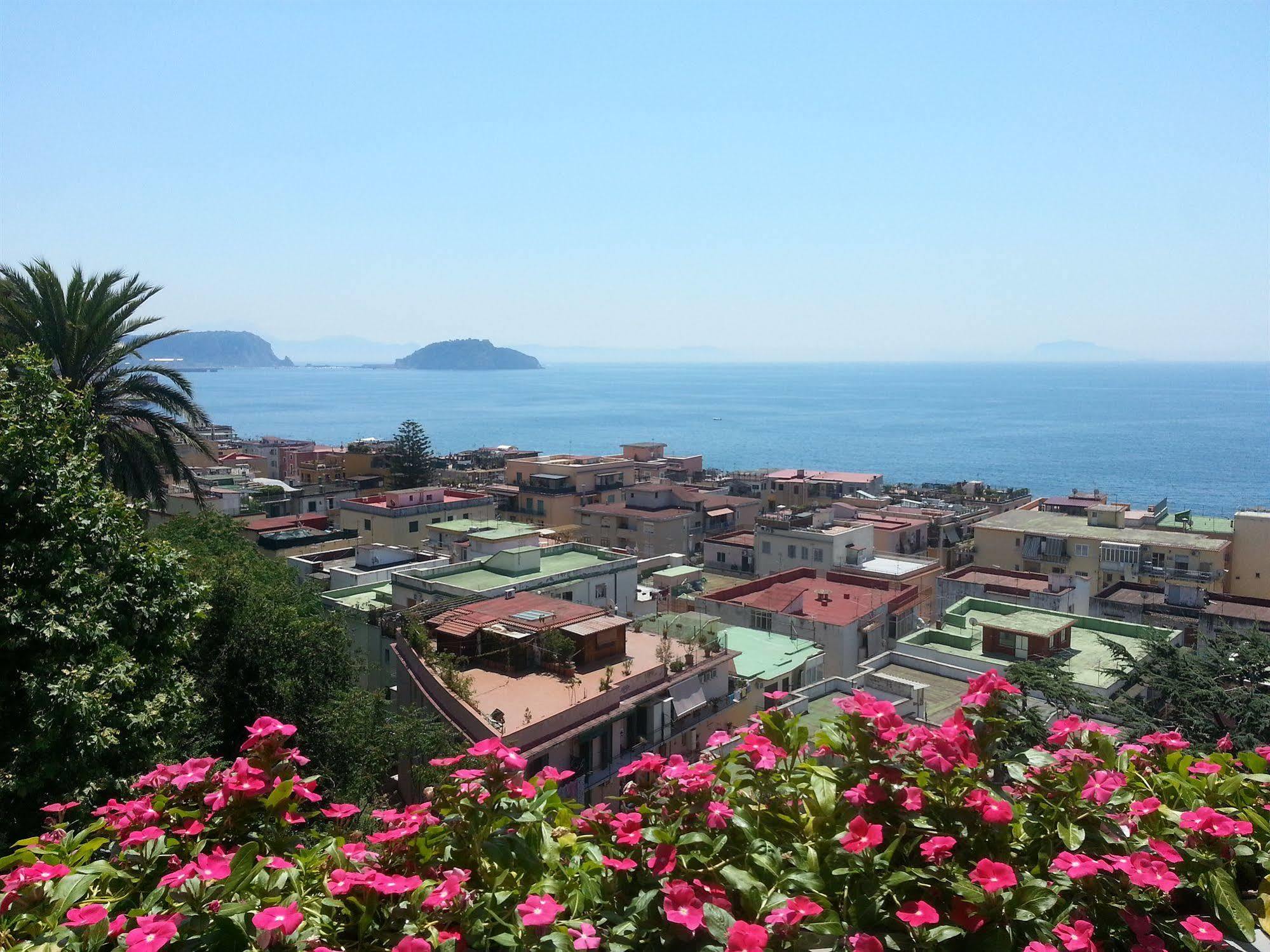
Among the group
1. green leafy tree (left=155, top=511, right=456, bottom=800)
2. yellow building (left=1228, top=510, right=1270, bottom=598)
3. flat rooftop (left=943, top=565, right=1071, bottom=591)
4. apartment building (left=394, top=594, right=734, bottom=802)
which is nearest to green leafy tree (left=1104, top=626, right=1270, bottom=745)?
apartment building (left=394, top=594, right=734, bottom=802)

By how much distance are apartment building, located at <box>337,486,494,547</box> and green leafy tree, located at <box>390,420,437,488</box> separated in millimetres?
22133

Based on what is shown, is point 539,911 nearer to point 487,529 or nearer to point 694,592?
point 487,529

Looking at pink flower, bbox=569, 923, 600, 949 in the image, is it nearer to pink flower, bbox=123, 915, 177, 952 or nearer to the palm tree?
pink flower, bbox=123, 915, 177, 952

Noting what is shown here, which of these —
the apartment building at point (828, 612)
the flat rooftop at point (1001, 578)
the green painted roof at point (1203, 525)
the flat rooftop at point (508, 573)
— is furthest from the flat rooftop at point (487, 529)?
the green painted roof at point (1203, 525)

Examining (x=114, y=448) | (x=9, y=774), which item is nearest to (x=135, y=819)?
(x=9, y=774)

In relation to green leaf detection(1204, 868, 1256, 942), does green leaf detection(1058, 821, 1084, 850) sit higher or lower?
higher

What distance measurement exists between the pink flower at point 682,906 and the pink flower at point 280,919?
49.3 inches

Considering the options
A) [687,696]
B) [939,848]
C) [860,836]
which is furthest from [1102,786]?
[687,696]

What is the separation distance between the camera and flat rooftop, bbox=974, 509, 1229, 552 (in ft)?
133

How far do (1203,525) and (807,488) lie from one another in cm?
2447

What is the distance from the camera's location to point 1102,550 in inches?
1617

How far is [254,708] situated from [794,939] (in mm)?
13047

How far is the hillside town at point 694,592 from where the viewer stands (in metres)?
17.7

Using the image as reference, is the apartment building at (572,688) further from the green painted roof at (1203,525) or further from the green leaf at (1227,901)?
the green painted roof at (1203,525)
